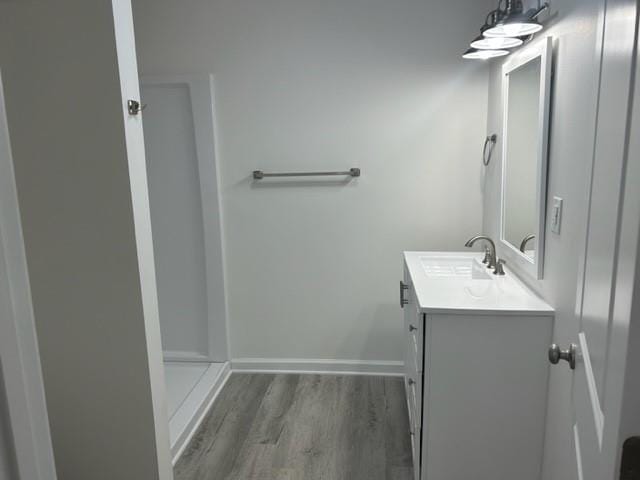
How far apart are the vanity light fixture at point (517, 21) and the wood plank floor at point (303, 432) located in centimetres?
186

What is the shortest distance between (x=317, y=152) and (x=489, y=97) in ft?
3.34

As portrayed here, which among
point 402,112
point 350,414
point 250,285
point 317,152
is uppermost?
point 402,112

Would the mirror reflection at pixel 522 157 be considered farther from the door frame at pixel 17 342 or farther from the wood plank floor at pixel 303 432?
the door frame at pixel 17 342

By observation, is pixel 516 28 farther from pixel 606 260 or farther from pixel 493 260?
pixel 606 260

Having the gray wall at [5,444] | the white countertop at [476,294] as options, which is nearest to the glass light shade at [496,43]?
the white countertop at [476,294]

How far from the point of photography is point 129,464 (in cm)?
181

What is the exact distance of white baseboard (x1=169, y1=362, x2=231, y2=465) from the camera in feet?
A: 7.68

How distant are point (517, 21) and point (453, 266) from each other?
1.22 metres

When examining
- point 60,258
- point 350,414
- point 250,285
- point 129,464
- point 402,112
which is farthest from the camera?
point 250,285

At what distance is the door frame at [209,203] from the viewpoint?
9.41 ft

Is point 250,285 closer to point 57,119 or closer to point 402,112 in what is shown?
point 402,112

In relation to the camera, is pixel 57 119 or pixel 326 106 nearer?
pixel 57 119

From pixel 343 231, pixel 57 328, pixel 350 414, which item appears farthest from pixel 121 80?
pixel 350 414

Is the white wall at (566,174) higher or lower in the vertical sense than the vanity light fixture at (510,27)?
lower
